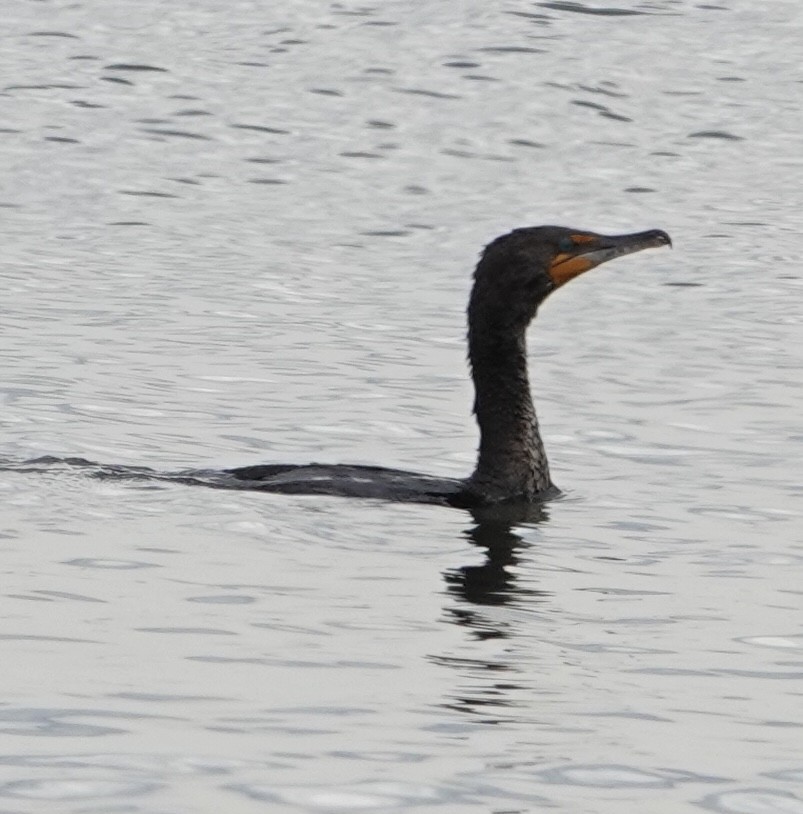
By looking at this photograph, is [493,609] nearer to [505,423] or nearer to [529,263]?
[505,423]

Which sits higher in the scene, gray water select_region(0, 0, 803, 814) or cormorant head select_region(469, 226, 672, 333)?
cormorant head select_region(469, 226, 672, 333)

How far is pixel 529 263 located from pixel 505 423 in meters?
0.76

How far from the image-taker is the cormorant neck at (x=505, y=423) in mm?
10805

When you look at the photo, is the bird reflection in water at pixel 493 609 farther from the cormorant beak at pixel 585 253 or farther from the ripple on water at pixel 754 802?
the cormorant beak at pixel 585 253

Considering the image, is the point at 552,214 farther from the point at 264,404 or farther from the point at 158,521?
the point at 158,521

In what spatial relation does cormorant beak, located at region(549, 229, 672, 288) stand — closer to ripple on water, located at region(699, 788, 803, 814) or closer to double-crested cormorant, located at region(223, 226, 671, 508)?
double-crested cormorant, located at region(223, 226, 671, 508)

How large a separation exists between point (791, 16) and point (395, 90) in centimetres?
746

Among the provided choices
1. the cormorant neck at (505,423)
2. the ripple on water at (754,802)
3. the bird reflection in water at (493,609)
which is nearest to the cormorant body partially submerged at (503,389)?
the cormorant neck at (505,423)

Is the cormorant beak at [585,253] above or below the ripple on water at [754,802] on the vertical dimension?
above

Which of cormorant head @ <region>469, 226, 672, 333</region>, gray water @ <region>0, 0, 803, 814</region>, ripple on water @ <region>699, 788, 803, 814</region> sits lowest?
gray water @ <region>0, 0, 803, 814</region>

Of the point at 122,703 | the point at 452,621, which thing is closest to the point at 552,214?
the point at 452,621

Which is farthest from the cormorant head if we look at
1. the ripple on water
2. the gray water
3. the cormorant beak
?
the ripple on water

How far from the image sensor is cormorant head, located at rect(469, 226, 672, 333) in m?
11.0

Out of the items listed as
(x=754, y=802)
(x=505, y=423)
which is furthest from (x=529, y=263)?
(x=754, y=802)
